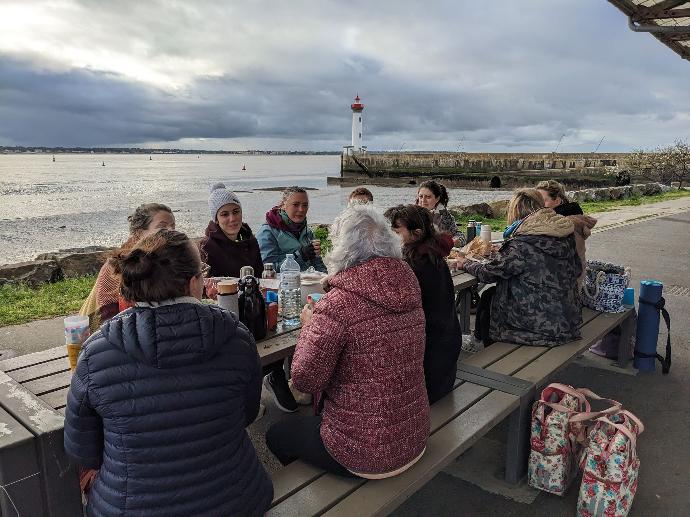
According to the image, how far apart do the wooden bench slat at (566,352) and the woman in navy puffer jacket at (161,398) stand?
2.09m

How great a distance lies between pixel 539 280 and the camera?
3.74m

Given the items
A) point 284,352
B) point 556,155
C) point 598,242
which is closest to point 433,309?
point 284,352

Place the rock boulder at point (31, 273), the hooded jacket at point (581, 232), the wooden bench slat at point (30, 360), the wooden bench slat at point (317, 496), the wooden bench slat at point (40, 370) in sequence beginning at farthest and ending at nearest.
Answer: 1. the rock boulder at point (31, 273)
2. the hooded jacket at point (581, 232)
3. the wooden bench slat at point (30, 360)
4. the wooden bench slat at point (40, 370)
5. the wooden bench slat at point (317, 496)

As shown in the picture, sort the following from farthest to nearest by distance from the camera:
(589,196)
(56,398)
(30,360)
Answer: (589,196), (30,360), (56,398)

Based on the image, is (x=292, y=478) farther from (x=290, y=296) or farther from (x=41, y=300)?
(x=41, y=300)

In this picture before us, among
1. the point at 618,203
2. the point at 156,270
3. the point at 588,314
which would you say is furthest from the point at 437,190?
the point at 618,203

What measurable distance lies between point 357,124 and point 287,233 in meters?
66.8

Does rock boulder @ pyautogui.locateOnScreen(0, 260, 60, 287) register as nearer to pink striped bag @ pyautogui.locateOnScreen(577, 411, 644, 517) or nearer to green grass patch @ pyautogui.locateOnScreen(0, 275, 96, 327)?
green grass patch @ pyautogui.locateOnScreen(0, 275, 96, 327)

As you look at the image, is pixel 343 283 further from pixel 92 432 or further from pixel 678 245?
pixel 678 245

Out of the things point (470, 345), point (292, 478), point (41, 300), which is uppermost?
point (292, 478)

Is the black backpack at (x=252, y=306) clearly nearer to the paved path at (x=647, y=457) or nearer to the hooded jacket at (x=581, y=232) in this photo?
the paved path at (x=647, y=457)

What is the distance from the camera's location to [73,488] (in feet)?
6.87

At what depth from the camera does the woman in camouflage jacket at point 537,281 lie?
3.71m

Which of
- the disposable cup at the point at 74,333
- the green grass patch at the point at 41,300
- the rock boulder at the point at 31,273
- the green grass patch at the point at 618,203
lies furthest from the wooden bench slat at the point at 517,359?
the green grass patch at the point at 618,203
